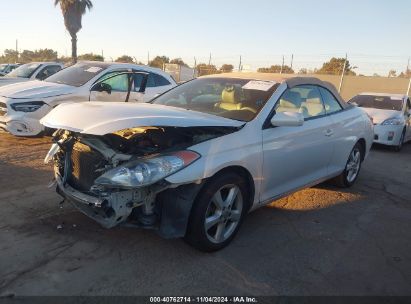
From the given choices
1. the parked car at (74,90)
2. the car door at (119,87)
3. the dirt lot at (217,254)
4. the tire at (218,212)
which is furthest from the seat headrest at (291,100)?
the parked car at (74,90)

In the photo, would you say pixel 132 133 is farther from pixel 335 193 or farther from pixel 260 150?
pixel 335 193

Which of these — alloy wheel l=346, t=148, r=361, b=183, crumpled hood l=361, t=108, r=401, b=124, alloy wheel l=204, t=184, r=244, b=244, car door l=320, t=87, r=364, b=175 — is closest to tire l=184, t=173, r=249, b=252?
alloy wheel l=204, t=184, r=244, b=244

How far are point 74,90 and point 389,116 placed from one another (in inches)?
290

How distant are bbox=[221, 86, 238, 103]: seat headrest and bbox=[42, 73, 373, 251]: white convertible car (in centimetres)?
1

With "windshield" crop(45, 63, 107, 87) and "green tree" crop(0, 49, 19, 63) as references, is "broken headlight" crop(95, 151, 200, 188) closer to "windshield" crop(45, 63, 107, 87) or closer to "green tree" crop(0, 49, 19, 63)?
"windshield" crop(45, 63, 107, 87)

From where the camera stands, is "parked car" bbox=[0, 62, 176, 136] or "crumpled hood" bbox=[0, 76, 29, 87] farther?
"crumpled hood" bbox=[0, 76, 29, 87]

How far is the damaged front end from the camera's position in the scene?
3.22 m

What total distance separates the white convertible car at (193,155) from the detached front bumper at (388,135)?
17.9 feet

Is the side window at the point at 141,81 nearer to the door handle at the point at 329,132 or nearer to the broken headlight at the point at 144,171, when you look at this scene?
the door handle at the point at 329,132

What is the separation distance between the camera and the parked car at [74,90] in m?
7.38

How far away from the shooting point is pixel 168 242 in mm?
3865

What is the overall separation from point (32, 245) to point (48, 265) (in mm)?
424

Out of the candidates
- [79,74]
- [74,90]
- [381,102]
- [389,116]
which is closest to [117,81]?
[79,74]

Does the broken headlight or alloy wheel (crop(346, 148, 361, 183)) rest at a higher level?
the broken headlight
